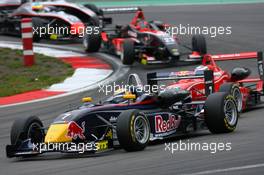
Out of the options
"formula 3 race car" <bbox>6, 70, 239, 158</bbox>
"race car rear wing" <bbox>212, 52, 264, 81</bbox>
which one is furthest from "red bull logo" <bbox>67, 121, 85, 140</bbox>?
"race car rear wing" <bbox>212, 52, 264, 81</bbox>

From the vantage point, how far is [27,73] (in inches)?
787

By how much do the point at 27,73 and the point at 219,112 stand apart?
9742mm

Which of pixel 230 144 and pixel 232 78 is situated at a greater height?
pixel 232 78

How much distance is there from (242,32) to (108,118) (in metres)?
15.4

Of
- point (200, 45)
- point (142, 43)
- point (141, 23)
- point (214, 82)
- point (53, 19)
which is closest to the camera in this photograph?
point (214, 82)

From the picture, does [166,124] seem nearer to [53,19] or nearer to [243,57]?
[243,57]

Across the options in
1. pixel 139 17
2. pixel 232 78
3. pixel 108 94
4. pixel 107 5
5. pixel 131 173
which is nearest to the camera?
pixel 131 173

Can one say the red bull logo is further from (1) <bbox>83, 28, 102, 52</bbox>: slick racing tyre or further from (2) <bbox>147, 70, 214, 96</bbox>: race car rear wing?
(1) <bbox>83, 28, 102, 52</bbox>: slick racing tyre

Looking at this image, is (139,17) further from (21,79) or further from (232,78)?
(232,78)

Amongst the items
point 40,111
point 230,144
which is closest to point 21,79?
Answer: point 40,111

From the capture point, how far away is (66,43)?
84.5 ft

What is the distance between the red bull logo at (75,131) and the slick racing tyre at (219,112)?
1.82m

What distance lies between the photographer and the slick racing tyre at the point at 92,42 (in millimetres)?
22844

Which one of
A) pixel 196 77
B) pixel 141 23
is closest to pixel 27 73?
pixel 141 23
